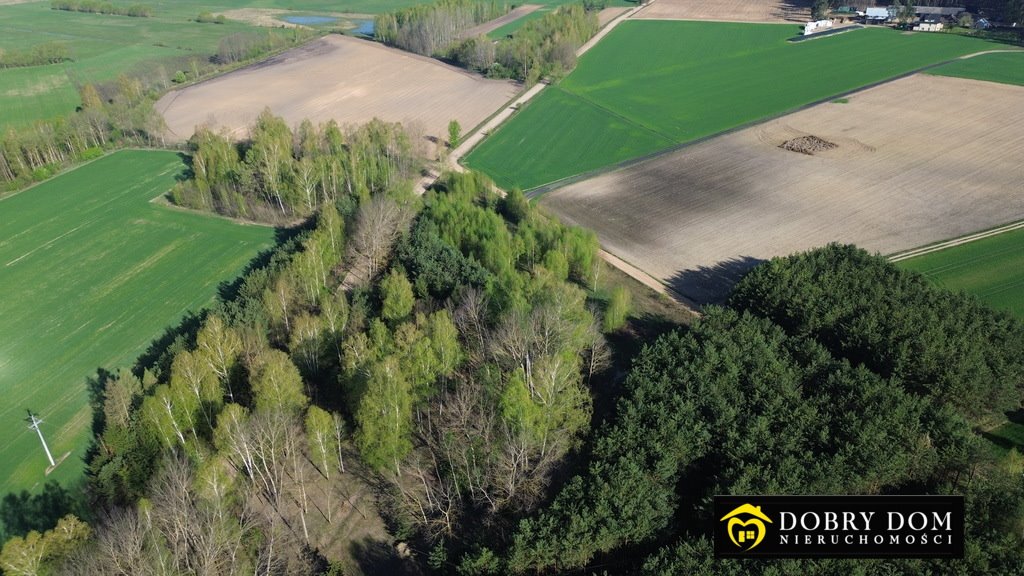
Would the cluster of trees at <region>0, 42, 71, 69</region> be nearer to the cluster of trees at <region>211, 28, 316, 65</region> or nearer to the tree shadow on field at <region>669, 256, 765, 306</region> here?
the cluster of trees at <region>211, 28, 316, 65</region>

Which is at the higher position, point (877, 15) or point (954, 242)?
point (877, 15)

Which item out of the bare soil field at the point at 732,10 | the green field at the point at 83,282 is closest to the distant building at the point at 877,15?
the bare soil field at the point at 732,10

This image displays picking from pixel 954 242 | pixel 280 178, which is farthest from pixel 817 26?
pixel 280 178

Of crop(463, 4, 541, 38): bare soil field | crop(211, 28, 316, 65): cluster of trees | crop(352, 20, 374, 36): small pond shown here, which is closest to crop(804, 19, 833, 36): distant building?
crop(463, 4, 541, 38): bare soil field

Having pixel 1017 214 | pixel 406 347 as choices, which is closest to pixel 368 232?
pixel 406 347

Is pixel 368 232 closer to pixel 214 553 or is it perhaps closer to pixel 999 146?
pixel 214 553

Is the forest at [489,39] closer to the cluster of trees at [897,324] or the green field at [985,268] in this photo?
the green field at [985,268]

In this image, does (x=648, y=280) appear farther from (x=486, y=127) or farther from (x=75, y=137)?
(x=75, y=137)
